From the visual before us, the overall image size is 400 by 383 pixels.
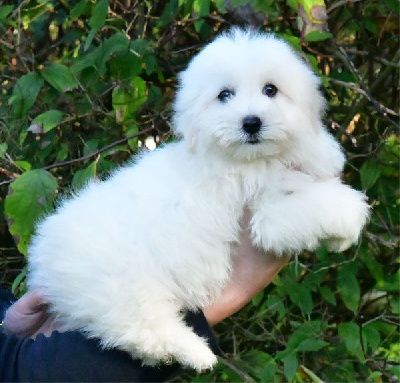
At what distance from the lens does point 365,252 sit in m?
3.84

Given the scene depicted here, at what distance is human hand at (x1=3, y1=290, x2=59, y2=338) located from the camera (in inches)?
95.4

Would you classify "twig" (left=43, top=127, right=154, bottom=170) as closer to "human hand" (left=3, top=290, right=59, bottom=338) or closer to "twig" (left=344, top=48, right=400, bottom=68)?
"human hand" (left=3, top=290, right=59, bottom=338)

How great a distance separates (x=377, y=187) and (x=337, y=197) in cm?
161

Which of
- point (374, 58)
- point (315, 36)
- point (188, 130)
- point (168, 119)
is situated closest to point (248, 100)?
point (188, 130)

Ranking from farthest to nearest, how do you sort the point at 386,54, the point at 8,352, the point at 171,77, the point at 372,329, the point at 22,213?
the point at 386,54, the point at 171,77, the point at 372,329, the point at 22,213, the point at 8,352

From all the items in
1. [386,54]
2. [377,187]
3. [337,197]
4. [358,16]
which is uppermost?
[337,197]

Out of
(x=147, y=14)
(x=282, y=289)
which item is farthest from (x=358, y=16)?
(x=282, y=289)

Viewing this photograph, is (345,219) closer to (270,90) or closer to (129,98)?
(270,90)

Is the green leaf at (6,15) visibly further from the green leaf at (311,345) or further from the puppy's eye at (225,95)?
the green leaf at (311,345)

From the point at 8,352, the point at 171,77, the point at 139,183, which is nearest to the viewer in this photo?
the point at 8,352

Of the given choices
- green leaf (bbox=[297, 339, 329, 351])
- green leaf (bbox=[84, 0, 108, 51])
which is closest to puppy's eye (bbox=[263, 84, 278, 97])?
green leaf (bbox=[84, 0, 108, 51])

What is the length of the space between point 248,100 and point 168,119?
1.24 metres

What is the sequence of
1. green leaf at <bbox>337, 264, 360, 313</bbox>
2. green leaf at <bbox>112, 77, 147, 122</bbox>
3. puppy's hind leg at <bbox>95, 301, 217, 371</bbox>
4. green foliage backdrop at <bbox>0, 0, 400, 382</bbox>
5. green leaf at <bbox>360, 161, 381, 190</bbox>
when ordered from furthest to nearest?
green leaf at <bbox>337, 264, 360, 313</bbox> → green leaf at <bbox>360, 161, 381, 190</bbox> → green leaf at <bbox>112, 77, 147, 122</bbox> → green foliage backdrop at <bbox>0, 0, 400, 382</bbox> → puppy's hind leg at <bbox>95, 301, 217, 371</bbox>

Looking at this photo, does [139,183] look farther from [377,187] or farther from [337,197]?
[377,187]
